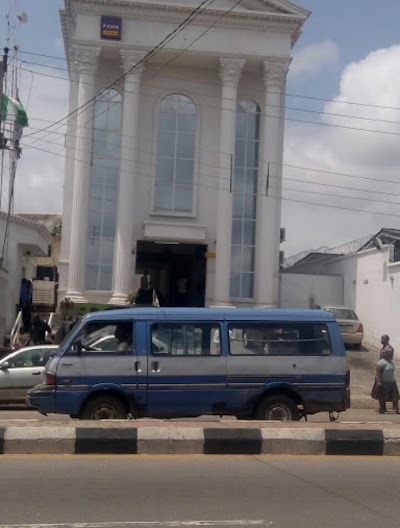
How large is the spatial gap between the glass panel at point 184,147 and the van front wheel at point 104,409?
2377 cm

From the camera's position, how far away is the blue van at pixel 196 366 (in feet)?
42.2

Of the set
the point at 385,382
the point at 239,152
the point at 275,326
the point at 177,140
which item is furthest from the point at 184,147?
the point at 275,326

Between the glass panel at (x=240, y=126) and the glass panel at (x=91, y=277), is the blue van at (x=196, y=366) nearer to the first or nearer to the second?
the glass panel at (x=91, y=277)

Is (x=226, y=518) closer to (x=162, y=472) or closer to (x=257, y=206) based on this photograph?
(x=162, y=472)

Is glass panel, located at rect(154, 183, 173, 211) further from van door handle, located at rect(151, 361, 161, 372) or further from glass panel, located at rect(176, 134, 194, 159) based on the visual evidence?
van door handle, located at rect(151, 361, 161, 372)

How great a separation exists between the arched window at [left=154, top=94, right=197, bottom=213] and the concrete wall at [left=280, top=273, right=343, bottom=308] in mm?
5306

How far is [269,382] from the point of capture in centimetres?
1321

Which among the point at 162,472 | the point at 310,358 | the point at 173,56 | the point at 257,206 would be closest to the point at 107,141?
the point at 173,56

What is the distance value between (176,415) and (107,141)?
23.5 meters

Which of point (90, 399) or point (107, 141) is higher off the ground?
point (107, 141)

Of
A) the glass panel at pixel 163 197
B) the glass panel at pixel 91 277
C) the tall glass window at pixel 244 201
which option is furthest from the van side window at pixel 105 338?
the glass panel at pixel 163 197

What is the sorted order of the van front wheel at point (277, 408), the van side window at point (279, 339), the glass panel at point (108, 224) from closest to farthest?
the van front wheel at point (277, 408) → the van side window at point (279, 339) → the glass panel at point (108, 224)

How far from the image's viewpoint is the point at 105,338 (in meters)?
13.1

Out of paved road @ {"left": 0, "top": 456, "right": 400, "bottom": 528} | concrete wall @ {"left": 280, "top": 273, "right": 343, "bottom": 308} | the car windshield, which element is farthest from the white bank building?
paved road @ {"left": 0, "top": 456, "right": 400, "bottom": 528}
